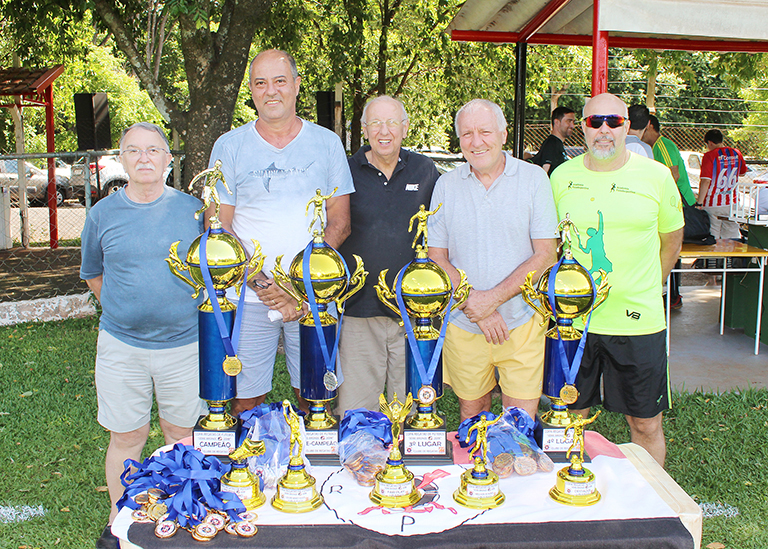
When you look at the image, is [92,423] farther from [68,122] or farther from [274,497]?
[68,122]

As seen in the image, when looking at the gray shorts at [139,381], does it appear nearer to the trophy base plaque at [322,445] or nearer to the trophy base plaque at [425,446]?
the trophy base plaque at [322,445]

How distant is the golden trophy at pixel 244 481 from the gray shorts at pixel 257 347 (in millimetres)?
933

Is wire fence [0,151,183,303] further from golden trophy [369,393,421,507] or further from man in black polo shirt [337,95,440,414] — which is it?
golden trophy [369,393,421,507]

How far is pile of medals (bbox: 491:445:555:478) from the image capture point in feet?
6.29

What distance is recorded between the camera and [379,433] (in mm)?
1969

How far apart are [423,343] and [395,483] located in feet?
1.36

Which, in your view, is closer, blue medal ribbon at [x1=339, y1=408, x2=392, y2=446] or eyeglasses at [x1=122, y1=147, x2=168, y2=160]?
blue medal ribbon at [x1=339, y1=408, x2=392, y2=446]

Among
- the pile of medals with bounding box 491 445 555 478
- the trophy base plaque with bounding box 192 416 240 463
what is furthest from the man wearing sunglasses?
the trophy base plaque with bounding box 192 416 240 463

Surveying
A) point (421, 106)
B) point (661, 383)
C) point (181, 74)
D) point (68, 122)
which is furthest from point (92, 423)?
point (181, 74)

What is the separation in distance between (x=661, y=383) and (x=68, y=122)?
17.0m

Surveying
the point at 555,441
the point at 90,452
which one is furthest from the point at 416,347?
the point at 90,452

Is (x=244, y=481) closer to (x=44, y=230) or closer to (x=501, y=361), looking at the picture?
(x=501, y=361)

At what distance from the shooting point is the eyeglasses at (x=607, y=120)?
263 cm

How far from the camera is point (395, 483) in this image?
5.79 feet
